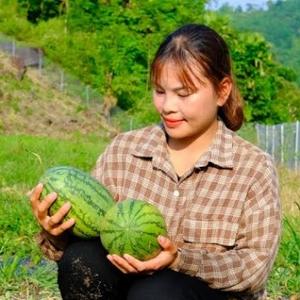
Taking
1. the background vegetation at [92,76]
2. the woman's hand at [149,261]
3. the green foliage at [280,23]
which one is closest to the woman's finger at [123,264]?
the woman's hand at [149,261]

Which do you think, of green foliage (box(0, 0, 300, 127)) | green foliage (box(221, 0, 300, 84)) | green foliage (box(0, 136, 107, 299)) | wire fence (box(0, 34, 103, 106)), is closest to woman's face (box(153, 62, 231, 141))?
green foliage (box(0, 136, 107, 299))

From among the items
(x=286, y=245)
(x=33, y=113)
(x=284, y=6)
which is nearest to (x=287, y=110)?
(x=33, y=113)

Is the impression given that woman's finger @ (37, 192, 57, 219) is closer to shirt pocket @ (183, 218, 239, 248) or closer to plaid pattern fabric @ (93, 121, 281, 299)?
plaid pattern fabric @ (93, 121, 281, 299)

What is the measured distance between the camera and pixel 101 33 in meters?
31.0

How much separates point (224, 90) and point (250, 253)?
2.11ft

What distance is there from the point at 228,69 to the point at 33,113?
2058cm

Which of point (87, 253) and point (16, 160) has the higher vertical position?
point (87, 253)

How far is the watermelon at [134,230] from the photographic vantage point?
9.39ft

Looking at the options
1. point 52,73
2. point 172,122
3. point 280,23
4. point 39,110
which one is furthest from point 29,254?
point 280,23

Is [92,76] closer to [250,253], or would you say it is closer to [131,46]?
[131,46]

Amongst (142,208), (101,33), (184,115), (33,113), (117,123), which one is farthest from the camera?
(101,33)

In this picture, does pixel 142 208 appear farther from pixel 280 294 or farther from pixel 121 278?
pixel 280 294

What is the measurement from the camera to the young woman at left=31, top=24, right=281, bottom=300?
9.91ft

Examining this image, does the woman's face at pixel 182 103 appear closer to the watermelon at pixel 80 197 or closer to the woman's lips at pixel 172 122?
the woman's lips at pixel 172 122
